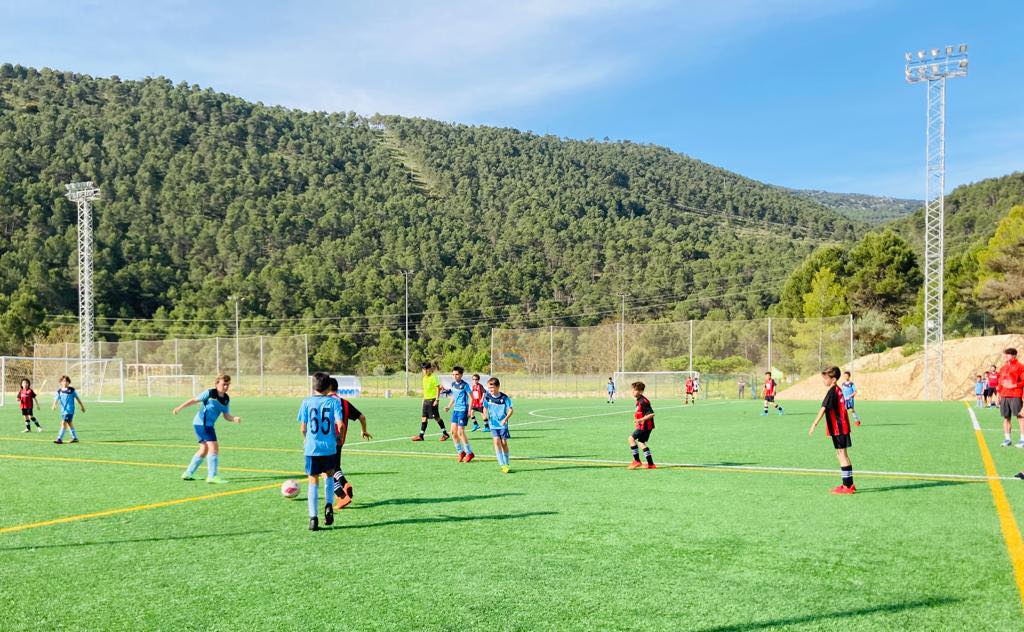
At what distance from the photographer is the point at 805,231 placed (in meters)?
149

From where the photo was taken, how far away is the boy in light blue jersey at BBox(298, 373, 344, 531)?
850 cm

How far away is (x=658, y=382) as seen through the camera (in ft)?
163

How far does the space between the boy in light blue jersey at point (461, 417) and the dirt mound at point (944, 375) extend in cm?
3563

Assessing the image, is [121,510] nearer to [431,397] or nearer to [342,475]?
[342,475]

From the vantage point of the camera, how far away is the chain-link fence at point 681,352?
51.2 meters

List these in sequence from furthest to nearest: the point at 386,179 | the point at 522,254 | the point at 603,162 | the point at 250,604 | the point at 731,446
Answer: the point at 603,162, the point at 386,179, the point at 522,254, the point at 731,446, the point at 250,604

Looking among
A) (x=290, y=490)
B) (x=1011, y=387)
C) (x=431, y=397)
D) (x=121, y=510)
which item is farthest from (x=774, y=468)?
(x=121, y=510)

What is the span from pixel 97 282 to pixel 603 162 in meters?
111

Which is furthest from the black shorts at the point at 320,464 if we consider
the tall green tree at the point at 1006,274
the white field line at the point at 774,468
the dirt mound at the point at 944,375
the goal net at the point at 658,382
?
the tall green tree at the point at 1006,274

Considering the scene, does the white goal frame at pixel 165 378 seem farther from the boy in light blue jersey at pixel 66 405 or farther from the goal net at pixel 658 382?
the boy in light blue jersey at pixel 66 405

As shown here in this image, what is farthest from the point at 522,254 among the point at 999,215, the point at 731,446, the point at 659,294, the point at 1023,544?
the point at 1023,544

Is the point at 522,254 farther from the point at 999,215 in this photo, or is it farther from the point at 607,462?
the point at 607,462

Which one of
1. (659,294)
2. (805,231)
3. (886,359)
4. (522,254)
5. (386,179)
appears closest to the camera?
(886,359)

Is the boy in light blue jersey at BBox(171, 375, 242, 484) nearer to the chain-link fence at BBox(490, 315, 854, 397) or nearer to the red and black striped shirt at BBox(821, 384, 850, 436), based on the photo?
the red and black striped shirt at BBox(821, 384, 850, 436)
